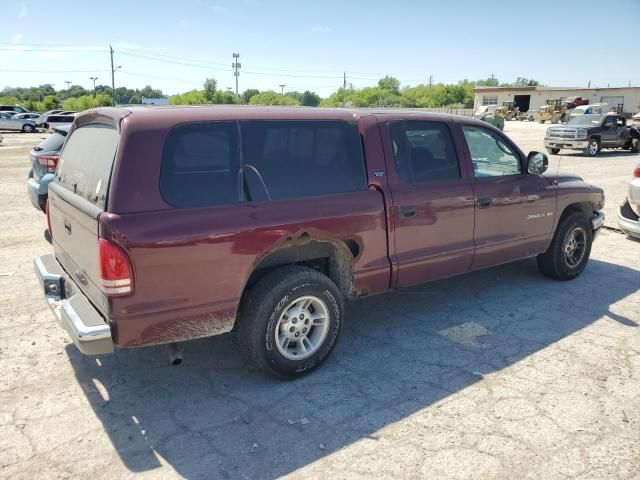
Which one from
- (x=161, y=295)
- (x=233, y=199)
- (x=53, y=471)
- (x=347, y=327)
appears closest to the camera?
(x=53, y=471)

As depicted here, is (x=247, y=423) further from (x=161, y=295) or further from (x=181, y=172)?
(x=181, y=172)

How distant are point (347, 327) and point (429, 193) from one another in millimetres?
1412

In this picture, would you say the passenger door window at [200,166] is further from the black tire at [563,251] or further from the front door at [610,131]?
the front door at [610,131]

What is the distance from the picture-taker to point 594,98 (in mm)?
65438

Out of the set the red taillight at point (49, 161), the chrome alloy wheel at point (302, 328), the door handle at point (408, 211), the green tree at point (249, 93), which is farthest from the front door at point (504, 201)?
the green tree at point (249, 93)

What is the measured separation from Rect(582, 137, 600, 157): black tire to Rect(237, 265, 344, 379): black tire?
2141cm

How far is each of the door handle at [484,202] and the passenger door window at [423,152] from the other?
31 cm

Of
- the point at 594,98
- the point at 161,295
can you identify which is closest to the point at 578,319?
the point at 161,295

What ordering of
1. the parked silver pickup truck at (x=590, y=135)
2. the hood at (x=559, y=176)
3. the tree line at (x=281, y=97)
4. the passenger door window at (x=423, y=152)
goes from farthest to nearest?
the tree line at (x=281, y=97), the parked silver pickup truck at (x=590, y=135), the hood at (x=559, y=176), the passenger door window at (x=423, y=152)

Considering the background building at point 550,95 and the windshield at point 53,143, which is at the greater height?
the background building at point 550,95

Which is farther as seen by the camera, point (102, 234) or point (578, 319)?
point (578, 319)

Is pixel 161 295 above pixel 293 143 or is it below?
below

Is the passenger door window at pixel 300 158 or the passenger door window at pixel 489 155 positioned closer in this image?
the passenger door window at pixel 300 158

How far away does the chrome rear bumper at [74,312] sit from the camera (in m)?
2.99
